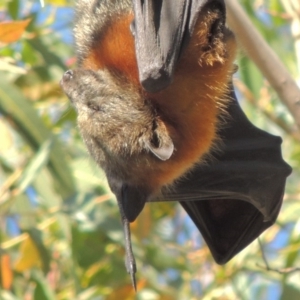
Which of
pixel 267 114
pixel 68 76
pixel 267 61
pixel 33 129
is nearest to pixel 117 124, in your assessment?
pixel 68 76

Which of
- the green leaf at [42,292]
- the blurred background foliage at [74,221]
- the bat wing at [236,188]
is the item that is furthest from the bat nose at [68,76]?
the green leaf at [42,292]

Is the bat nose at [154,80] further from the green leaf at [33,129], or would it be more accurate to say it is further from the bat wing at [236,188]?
the green leaf at [33,129]

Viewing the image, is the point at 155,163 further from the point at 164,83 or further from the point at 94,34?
the point at 94,34

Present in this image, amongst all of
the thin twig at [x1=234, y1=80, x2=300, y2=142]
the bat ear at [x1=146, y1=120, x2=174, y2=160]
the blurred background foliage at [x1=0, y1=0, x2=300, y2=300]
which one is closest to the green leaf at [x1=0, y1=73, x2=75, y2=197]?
the blurred background foliage at [x1=0, y1=0, x2=300, y2=300]

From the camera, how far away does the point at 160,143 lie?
8.41 feet

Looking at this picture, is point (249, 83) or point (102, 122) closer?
point (102, 122)

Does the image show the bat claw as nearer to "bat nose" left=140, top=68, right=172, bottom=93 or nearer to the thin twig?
"bat nose" left=140, top=68, right=172, bottom=93

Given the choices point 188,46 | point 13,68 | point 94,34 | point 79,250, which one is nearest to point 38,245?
point 79,250

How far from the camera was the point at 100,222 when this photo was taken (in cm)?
397

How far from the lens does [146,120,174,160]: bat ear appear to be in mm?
2506

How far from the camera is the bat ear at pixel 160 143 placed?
251cm

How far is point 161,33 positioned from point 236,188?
0.78m

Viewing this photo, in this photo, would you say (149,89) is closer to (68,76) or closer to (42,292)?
(68,76)

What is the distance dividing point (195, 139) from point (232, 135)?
0.57 meters
